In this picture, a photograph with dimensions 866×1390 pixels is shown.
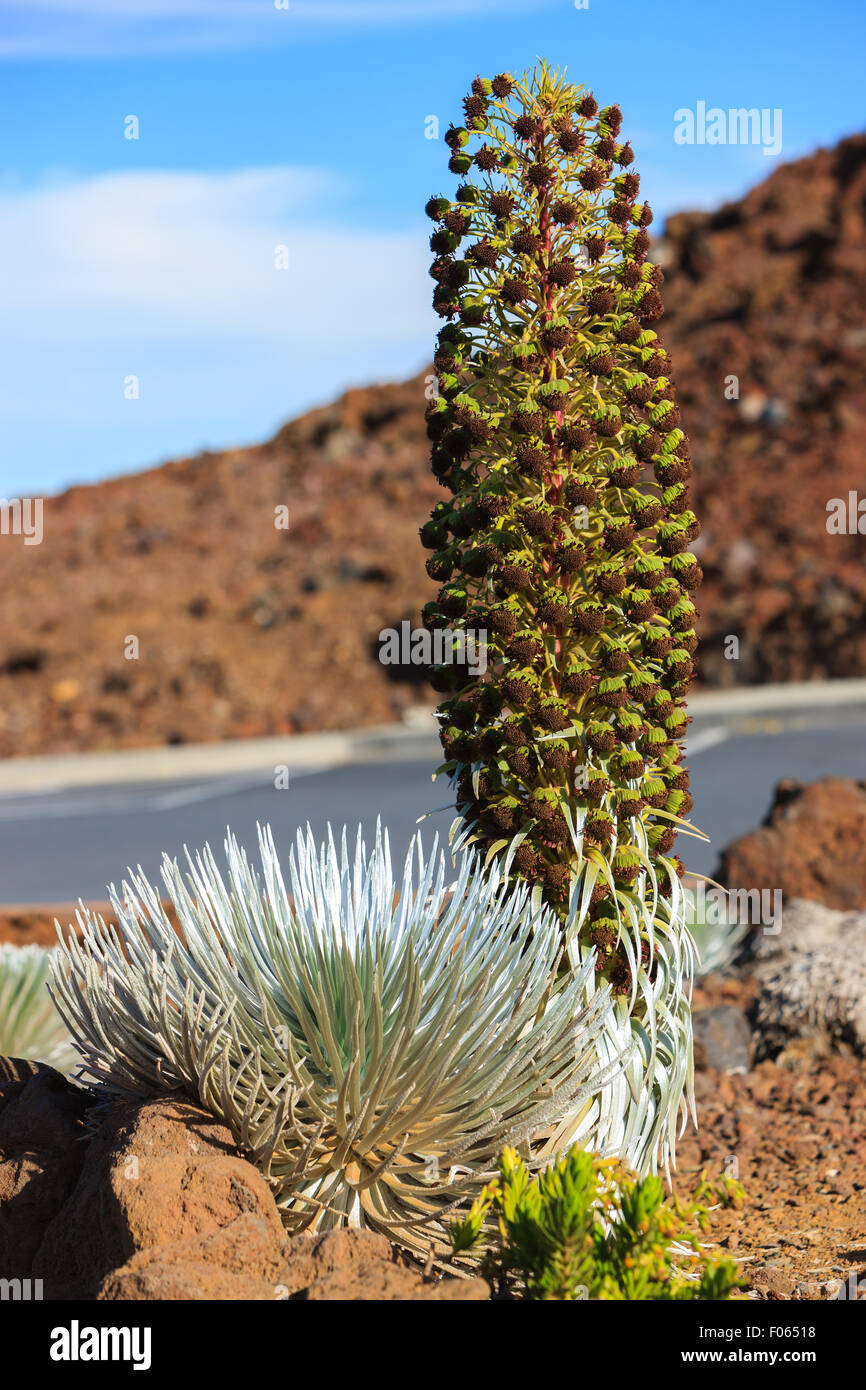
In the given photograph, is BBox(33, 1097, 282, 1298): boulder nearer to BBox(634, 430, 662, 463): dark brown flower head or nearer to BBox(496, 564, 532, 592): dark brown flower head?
BBox(496, 564, 532, 592): dark brown flower head

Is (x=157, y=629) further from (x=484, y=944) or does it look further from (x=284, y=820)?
(x=484, y=944)

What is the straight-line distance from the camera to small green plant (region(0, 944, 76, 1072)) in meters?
4.57

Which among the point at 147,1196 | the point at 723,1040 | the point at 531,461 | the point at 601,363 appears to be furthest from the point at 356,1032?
the point at 723,1040

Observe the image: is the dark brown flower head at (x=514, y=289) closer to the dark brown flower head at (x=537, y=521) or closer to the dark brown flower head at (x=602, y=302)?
the dark brown flower head at (x=602, y=302)

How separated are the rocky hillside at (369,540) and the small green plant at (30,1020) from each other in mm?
15186

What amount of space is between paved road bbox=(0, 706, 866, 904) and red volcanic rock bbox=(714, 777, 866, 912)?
189cm

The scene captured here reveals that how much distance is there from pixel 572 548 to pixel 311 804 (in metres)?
10.1

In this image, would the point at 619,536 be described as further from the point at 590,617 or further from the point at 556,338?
the point at 556,338

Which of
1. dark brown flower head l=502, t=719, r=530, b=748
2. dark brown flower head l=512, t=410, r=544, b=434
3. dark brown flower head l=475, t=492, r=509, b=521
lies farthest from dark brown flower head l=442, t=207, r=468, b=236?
dark brown flower head l=502, t=719, r=530, b=748

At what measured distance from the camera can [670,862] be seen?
3.41 metres

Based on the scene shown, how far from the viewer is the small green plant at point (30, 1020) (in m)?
4.57

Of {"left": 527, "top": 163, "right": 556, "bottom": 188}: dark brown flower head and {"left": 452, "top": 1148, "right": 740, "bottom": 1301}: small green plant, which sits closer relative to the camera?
{"left": 452, "top": 1148, "right": 740, "bottom": 1301}: small green plant
